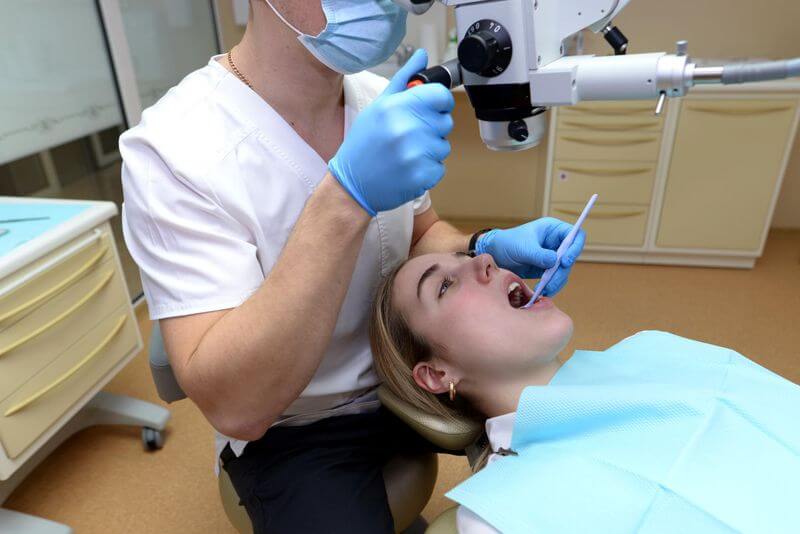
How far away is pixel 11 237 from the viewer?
1506mm

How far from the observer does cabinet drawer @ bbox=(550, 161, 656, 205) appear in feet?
9.38

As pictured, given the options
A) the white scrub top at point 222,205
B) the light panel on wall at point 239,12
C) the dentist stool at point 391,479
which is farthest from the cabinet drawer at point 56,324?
the light panel on wall at point 239,12

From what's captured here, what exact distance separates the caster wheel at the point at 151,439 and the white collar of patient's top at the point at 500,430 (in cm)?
140

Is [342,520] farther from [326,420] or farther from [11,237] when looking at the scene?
[11,237]

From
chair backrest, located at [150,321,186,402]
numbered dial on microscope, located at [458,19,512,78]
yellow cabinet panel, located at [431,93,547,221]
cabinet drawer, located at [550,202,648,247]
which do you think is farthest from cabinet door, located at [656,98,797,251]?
chair backrest, located at [150,321,186,402]

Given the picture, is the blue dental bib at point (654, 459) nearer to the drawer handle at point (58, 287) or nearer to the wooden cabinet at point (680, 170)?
the drawer handle at point (58, 287)

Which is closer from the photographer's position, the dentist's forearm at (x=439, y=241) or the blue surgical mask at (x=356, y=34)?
the blue surgical mask at (x=356, y=34)

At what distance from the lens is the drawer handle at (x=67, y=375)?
1.46m

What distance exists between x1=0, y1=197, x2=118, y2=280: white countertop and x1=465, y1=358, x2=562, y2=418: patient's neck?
116 cm

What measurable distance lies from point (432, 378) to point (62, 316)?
112 centimetres

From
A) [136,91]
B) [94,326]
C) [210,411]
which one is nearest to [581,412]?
[210,411]

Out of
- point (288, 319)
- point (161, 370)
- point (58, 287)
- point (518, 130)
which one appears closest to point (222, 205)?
point (288, 319)

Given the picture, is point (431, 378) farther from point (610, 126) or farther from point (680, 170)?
point (680, 170)

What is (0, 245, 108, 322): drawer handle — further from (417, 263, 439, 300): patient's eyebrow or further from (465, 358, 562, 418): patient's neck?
(465, 358, 562, 418): patient's neck
